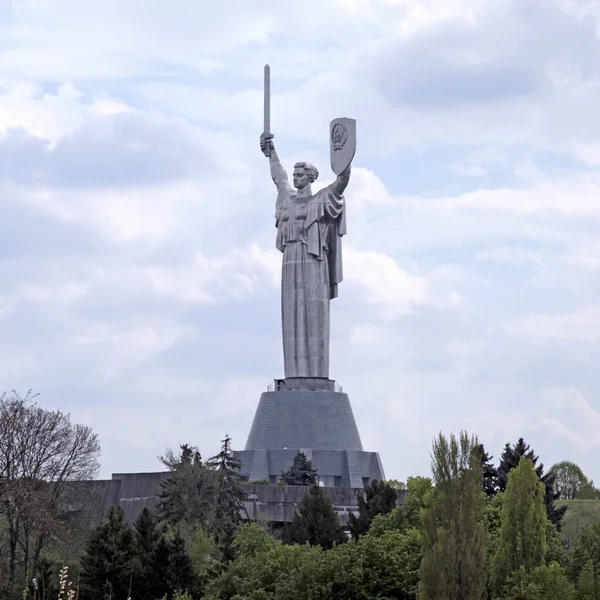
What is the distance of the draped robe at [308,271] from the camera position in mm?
51500

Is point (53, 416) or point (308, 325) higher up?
point (308, 325)

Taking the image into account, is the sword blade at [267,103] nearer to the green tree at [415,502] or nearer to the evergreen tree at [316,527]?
the evergreen tree at [316,527]

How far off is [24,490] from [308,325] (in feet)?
81.6

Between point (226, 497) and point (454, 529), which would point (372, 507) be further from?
point (454, 529)

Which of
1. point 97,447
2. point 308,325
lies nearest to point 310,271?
point 308,325

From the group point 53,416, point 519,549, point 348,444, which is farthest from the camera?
point 348,444

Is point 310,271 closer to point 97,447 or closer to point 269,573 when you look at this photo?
point 97,447

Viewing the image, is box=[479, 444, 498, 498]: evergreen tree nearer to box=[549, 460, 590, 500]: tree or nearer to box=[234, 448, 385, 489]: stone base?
box=[234, 448, 385, 489]: stone base

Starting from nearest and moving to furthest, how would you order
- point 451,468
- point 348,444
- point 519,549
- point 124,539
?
1. point 451,468
2. point 519,549
3. point 124,539
4. point 348,444

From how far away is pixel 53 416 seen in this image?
44094 millimetres

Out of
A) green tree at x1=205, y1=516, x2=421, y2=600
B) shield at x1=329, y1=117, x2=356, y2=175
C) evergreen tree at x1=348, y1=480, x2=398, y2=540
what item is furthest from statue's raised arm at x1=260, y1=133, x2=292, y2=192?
green tree at x1=205, y1=516, x2=421, y2=600

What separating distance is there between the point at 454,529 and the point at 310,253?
2660cm

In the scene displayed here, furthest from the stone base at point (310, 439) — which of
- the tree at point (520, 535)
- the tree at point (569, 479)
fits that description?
the tree at point (569, 479)

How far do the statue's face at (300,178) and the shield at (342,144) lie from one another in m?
1.22
